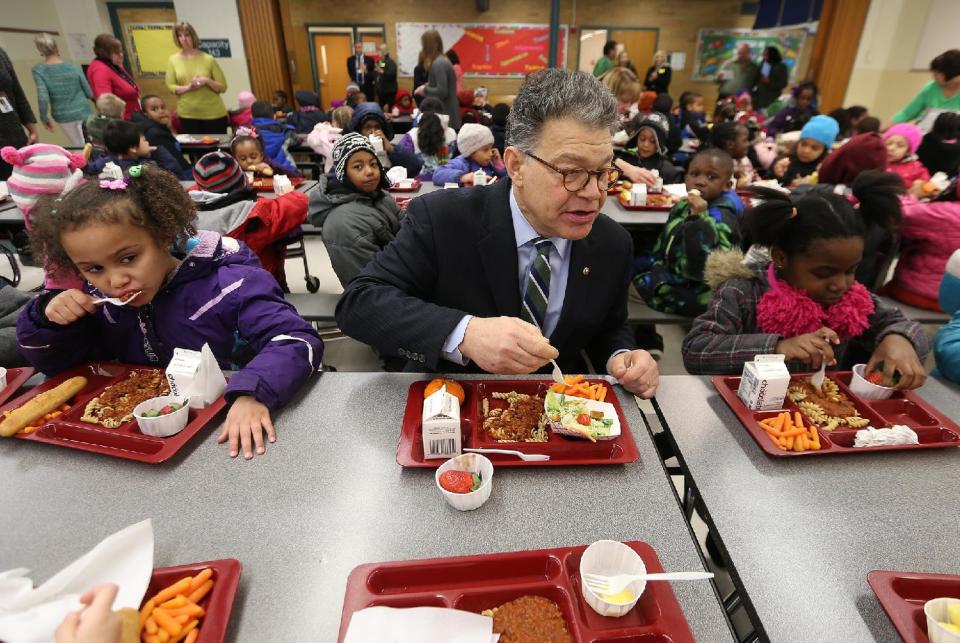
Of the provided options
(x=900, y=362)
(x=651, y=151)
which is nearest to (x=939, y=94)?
(x=651, y=151)

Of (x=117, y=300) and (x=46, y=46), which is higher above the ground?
(x=46, y=46)

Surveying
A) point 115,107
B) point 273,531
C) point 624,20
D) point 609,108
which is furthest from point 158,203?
point 624,20

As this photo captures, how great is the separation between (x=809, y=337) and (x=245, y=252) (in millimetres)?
1831

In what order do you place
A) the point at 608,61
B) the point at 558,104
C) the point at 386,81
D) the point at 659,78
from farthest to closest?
the point at 659,78 → the point at 386,81 → the point at 608,61 → the point at 558,104

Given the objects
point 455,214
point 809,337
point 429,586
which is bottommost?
point 429,586

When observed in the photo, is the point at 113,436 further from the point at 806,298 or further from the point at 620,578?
the point at 806,298

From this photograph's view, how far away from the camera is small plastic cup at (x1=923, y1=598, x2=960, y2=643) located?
2.45 feet

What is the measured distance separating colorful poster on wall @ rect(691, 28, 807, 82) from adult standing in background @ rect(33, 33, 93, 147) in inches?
436

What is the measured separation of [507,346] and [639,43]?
38.6ft

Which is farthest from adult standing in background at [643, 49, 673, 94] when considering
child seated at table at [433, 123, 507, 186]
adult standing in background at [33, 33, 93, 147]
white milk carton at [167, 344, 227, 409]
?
white milk carton at [167, 344, 227, 409]

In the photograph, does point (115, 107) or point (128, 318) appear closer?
point (128, 318)

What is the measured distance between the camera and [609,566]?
2.93ft

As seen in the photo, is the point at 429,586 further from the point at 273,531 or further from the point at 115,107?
the point at 115,107

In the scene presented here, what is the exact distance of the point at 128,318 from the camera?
1.59 metres
